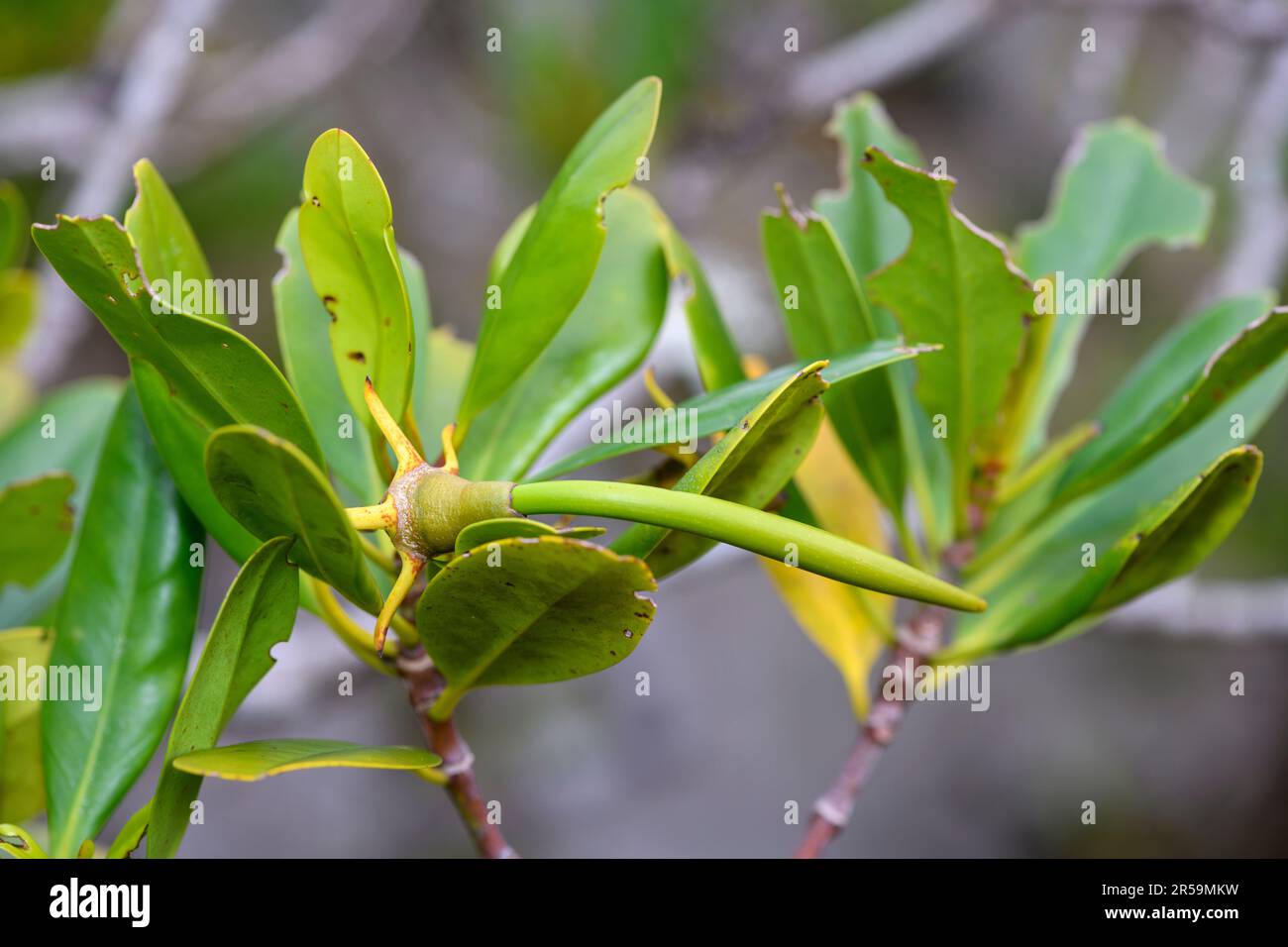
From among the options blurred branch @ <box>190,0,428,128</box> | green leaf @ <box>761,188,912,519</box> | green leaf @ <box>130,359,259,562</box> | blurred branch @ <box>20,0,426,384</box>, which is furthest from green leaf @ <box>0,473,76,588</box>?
blurred branch @ <box>190,0,428,128</box>

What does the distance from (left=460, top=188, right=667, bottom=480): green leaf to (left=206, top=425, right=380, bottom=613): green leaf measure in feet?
0.56

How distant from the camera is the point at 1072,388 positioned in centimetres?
345

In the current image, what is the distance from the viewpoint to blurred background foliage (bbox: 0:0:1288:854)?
7.20 feet

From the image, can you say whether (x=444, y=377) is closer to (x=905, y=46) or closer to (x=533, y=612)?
(x=533, y=612)

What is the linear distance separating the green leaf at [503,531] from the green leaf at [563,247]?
0.47 ft

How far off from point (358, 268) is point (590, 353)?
0.60ft

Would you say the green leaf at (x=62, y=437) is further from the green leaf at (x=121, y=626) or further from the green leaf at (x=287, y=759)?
the green leaf at (x=287, y=759)

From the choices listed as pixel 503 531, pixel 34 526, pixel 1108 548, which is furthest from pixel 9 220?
pixel 1108 548

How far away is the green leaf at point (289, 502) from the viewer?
1.35 ft

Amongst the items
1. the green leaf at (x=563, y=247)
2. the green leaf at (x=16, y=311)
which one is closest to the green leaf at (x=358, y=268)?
the green leaf at (x=563, y=247)

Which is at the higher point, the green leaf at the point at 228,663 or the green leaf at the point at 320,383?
the green leaf at the point at 320,383

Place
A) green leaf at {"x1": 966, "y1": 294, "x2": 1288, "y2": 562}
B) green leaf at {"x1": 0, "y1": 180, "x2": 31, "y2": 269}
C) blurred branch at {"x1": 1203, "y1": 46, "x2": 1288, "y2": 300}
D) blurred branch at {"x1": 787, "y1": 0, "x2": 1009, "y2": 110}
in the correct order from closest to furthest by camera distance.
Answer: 1. green leaf at {"x1": 966, "y1": 294, "x2": 1288, "y2": 562}
2. green leaf at {"x1": 0, "y1": 180, "x2": 31, "y2": 269}
3. blurred branch at {"x1": 1203, "y1": 46, "x2": 1288, "y2": 300}
4. blurred branch at {"x1": 787, "y1": 0, "x2": 1009, "y2": 110}

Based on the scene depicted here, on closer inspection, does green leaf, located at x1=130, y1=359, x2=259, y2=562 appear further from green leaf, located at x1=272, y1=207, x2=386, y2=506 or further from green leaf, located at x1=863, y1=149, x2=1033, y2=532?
green leaf, located at x1=863, y1=149, x2=1033, y2=532
